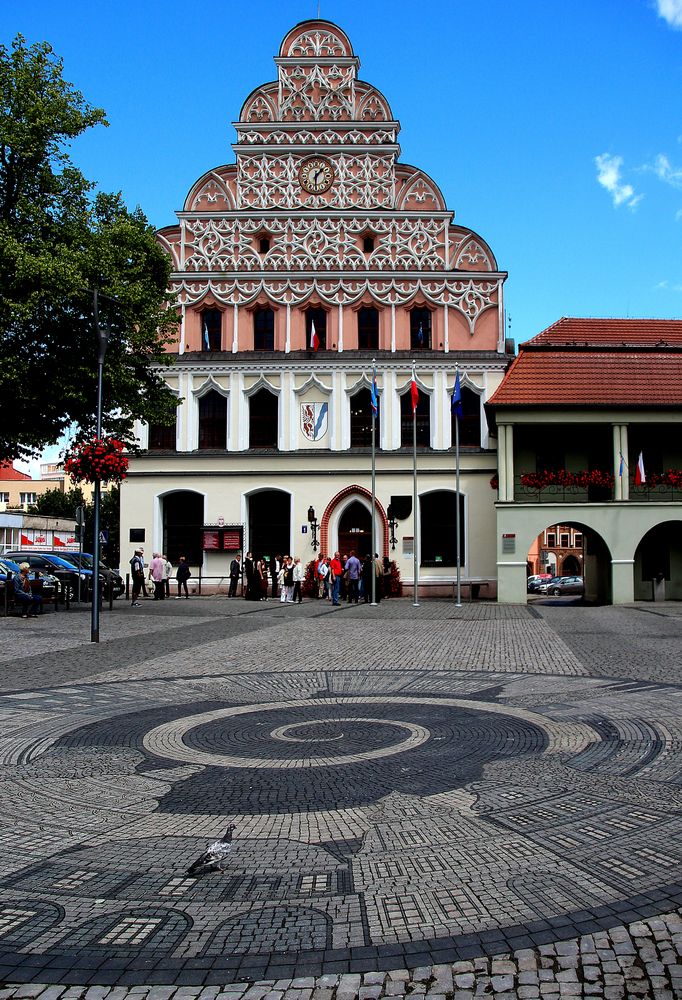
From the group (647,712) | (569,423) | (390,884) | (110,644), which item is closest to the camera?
(390,884)

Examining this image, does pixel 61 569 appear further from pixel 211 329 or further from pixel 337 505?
pixel 211 329

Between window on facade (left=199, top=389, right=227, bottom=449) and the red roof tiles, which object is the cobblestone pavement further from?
window on facade (left=199, top=389, right=227, bottom=449)

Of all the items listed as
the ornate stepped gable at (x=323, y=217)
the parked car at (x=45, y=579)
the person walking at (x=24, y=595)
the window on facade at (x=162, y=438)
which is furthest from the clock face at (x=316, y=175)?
the person walking at (x=24, y=595)

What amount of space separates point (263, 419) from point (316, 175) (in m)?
11.5

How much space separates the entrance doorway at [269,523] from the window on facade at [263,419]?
229 cm

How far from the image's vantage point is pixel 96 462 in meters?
18.6

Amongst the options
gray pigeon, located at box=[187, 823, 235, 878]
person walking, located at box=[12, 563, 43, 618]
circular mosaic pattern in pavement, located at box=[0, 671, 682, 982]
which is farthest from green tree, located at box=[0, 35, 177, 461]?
gray pigeon, located at box=[187, 823, 235, 878]

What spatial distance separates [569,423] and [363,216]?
13524mm

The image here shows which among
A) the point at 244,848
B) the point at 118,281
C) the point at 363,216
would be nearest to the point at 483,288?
the point at 363,216

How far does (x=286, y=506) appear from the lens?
38.9 m

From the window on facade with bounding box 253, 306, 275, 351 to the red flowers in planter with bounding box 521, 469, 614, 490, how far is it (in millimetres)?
13375

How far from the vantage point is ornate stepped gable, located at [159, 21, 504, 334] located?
3912cm

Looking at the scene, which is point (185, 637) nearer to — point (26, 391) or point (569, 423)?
point (26, 391)

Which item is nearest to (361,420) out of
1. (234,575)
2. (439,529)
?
(439,529)
